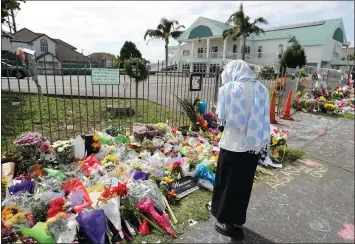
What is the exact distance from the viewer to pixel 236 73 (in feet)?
8.19

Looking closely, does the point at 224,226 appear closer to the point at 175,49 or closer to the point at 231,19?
the point at 231,19

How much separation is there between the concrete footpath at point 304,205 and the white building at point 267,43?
30783mm

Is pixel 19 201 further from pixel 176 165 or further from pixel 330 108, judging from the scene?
pixel 330 108

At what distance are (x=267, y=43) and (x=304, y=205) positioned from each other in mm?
39483

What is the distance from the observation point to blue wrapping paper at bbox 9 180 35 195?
9.05ft

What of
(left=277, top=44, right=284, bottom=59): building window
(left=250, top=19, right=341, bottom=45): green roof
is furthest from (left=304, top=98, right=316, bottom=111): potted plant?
(left=250, top=19, right=341, bottom=45): green roof

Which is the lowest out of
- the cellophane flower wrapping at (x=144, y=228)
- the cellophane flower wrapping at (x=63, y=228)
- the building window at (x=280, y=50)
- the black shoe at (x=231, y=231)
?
the black shoe at (x=231, y=231)

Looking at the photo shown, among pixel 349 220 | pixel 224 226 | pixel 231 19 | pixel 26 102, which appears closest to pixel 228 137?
pixel 224 226

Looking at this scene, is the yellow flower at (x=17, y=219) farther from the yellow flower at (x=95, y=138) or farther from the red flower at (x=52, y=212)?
the yellow flower at (x=95, y=138)

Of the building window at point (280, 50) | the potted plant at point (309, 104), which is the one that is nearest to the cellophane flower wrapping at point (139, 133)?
the potted plant at point (309, 104)

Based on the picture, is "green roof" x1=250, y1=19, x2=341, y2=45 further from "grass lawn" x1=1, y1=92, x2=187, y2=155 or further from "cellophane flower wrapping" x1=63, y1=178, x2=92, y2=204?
"cellophane flower wrapping" x1=63, y1=178, x2=92, y2=204

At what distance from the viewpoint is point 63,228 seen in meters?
2.21

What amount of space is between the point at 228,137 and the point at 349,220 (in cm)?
202

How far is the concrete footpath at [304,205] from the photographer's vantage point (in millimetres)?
2744
